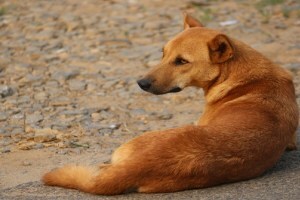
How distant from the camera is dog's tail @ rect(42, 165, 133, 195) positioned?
535 centimetres

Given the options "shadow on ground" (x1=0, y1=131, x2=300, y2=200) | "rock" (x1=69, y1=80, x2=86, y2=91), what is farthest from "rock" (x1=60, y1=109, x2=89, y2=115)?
"shadow on ground" (x1=0, y1=131, x2=300, y2=200)

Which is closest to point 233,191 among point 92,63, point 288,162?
point 288,162

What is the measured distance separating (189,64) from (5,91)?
3.13 meters

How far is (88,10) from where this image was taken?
40.9 ft

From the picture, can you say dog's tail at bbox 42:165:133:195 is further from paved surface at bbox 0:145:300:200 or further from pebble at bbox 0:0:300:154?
pebble at bbox 0:0:300:154

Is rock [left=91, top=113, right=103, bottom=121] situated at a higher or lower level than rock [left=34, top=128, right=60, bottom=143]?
lower

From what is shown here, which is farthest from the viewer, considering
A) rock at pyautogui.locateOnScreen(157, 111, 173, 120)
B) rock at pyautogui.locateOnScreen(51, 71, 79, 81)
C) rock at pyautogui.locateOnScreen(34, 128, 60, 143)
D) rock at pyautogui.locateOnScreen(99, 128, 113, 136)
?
rock at pyautogui.locateOnScreen(51, 71, 79, 81)

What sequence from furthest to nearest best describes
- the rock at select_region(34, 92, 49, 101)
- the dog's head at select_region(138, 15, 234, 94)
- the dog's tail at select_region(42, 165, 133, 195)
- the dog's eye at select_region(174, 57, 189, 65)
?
the rock at select_region(34, 92, 49, 101) < the dog's eye at select_region(174, 57, 189, 65) < the dog's head at select_region(138, 15, 234, 94) < the dog's tail at select_region(42, 165, 133, 195)

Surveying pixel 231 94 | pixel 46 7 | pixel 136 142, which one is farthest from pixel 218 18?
pixel 136 142

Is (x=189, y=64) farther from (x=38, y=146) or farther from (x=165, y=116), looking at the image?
(x=38, y=146)

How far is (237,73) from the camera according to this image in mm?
6465

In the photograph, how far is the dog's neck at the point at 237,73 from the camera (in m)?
6.39

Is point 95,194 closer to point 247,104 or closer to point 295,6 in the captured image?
point 247,104

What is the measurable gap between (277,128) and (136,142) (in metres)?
1.17
